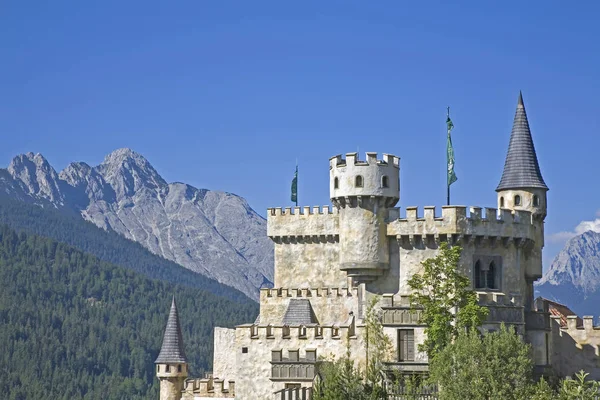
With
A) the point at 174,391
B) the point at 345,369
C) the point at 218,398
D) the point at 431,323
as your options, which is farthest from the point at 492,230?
the point at 174,391

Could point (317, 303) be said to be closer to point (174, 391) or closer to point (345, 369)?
point (345, 369)

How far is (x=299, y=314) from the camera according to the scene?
68.3 meters

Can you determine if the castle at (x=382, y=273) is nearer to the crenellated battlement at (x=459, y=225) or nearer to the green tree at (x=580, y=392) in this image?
the crenellated battlement at (x=459, y=225)

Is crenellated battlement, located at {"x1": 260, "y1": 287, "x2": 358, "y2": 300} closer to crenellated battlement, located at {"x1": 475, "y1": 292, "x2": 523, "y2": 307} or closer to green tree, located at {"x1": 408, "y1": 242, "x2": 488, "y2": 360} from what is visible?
green tree, located at {"x1": 408, "y1": 242, "x2": 488, "y2": 360}

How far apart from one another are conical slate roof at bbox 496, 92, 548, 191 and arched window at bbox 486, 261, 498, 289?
260 inches

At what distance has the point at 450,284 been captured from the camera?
6203cm

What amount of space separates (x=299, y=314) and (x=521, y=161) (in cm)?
1525

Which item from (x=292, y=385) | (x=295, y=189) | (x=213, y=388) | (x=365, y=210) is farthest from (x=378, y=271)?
(x=295, y=189)

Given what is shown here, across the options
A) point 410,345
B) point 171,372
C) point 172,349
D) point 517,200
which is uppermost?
point 517,200

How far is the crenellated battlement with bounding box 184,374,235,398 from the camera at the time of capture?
7075cm

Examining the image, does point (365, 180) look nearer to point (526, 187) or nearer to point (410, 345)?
point (410, 345)

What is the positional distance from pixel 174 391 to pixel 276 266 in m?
14.4

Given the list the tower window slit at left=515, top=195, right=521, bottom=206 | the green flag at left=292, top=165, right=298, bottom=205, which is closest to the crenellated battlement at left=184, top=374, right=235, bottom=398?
the green flag at left=292, top=165, right=298, bottom=205

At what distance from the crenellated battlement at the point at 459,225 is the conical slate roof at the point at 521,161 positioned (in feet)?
15.0
